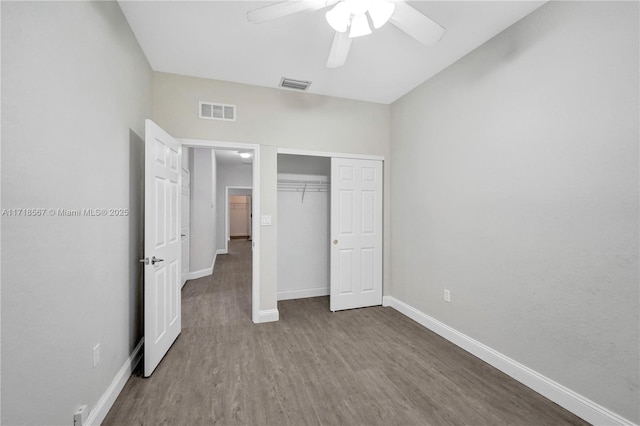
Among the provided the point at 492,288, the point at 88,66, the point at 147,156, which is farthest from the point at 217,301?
the point at 492,288

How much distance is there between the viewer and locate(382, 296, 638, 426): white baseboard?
1662mm

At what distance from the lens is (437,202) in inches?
119

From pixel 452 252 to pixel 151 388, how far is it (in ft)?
9.61

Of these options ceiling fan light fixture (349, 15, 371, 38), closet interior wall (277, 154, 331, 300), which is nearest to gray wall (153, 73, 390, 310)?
closet interior wall (277, 154, 331, 300)

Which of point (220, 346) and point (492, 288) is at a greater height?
point (492, 288)

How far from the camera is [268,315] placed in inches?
128

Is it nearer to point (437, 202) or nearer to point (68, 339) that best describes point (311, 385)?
point (68, 339)

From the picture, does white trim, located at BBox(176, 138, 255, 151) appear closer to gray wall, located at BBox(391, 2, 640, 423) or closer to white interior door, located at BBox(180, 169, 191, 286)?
white interior door, located at BBox(180, 169, 191, 286)

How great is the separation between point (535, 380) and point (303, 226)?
10.0 ft

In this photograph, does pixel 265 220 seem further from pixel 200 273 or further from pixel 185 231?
pixel 200 273

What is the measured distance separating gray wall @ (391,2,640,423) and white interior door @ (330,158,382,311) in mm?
922

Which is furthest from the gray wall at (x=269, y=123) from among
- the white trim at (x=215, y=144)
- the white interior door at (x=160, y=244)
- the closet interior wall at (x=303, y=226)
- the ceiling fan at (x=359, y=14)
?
the ceiling fan at (x=359, y=14)

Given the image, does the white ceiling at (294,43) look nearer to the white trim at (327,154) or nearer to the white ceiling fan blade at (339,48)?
the white ceiling fan blade at (339,48)

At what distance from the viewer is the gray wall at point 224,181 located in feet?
27.9
